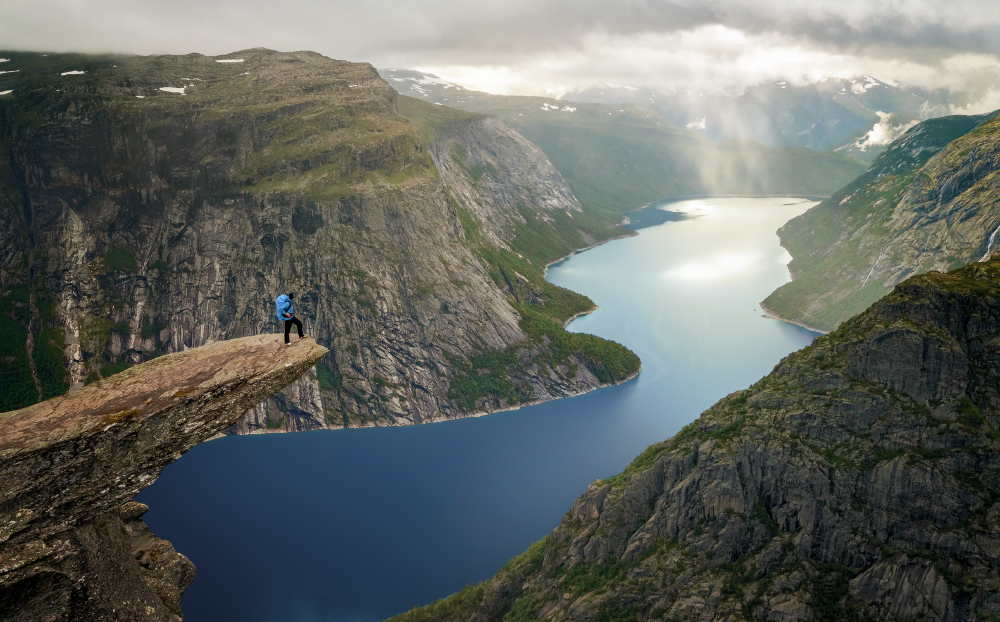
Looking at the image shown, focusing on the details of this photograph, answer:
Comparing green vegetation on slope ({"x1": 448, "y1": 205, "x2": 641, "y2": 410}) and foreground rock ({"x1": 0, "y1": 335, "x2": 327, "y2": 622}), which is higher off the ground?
foreground rock ({"x1": 0, "y1": 335, "x2": 327, "y2": 622})

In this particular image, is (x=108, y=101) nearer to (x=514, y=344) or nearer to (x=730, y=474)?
(x=514, y=344)

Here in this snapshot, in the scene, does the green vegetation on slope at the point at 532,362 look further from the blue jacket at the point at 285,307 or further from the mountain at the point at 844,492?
the blue jacket at the point at 285,307

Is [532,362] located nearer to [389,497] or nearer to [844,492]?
[389,497]

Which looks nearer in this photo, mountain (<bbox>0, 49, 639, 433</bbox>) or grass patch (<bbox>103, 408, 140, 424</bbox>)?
grass patch (<bbox>103, 408, 140, 424</bbox>)

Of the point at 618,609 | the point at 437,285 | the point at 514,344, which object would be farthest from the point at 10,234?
the point at 618,609

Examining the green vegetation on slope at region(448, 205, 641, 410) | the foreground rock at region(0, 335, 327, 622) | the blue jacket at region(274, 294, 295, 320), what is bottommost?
the green vegetation on slope at region(448, 205, 641, 410)

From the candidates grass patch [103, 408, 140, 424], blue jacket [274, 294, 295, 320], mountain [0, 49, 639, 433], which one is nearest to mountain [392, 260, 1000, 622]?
blue jacket [274, 294, 295, 320]

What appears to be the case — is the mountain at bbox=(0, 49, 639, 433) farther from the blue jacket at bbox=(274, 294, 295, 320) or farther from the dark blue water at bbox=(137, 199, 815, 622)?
the blue jacket at bbox=(274, 294, 295, 320)

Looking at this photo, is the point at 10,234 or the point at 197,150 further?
the point at 197,150
